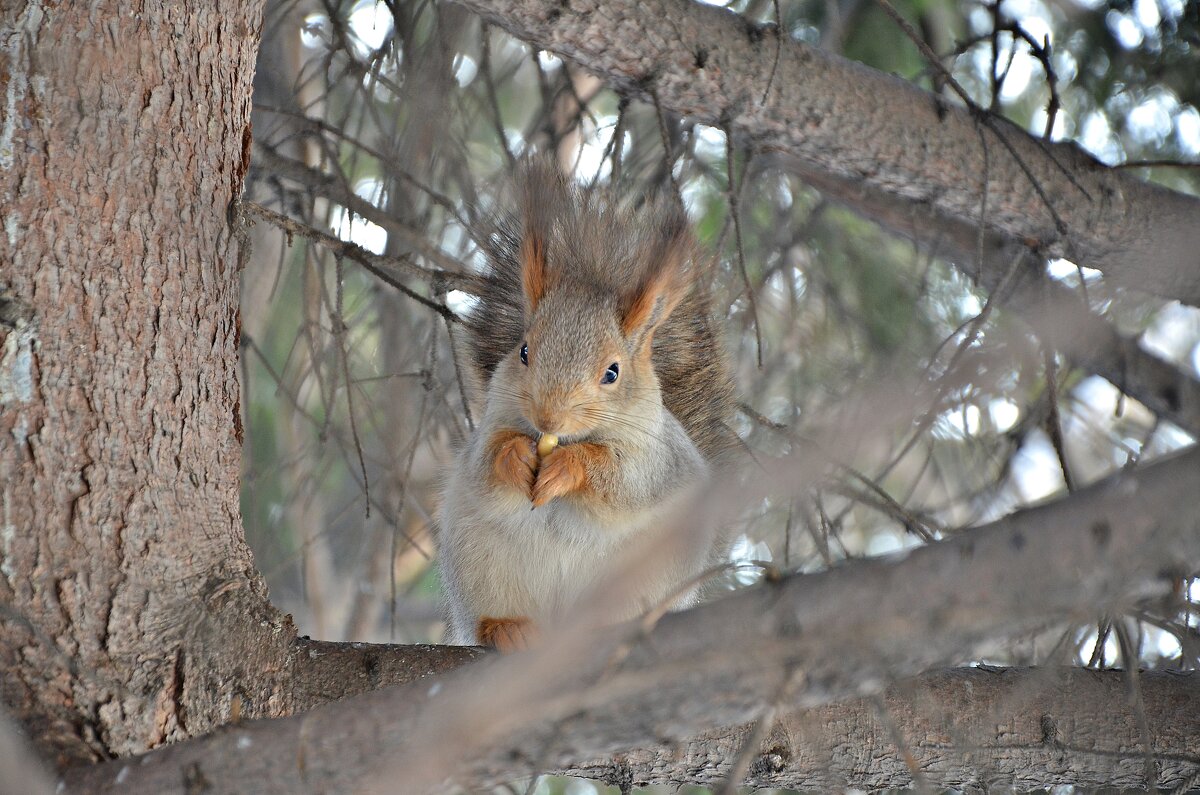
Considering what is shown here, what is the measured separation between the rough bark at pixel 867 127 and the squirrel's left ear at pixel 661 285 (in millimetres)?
186

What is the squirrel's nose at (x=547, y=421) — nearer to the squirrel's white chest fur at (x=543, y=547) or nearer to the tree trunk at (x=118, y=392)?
the squirrel's white chest fur at (x=543, y=547)

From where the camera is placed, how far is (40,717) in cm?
118

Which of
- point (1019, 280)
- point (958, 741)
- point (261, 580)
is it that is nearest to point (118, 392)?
point (261, 580)

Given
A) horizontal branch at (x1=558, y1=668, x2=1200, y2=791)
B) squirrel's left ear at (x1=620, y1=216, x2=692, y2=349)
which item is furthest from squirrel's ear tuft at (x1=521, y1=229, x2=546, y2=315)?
horizontal branch at (x1=558, y1=668, x2=1200, y2=791)

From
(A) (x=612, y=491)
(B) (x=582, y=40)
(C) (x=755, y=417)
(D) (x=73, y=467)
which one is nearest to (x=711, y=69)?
(B) (x=582, y=40)

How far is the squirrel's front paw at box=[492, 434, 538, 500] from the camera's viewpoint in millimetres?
1630

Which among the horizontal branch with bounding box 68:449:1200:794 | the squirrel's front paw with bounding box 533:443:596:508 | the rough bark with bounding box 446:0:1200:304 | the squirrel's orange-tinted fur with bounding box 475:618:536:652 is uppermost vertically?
the rough bark with bounding box 446:0:1200:304

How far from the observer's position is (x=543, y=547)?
66.5 inches

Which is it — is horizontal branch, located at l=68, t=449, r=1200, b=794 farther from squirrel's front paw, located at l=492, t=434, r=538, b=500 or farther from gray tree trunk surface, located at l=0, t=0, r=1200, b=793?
squirrel's front paw, located at l=492, t=434, r=538, b=500

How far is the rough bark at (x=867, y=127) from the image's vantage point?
1.52 metres

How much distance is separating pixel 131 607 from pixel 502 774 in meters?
0.50

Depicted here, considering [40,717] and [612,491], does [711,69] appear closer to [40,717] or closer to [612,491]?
[612,491]

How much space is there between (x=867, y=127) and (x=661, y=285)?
16.1 inches

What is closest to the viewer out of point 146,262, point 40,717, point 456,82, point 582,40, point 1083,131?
point 40,717
